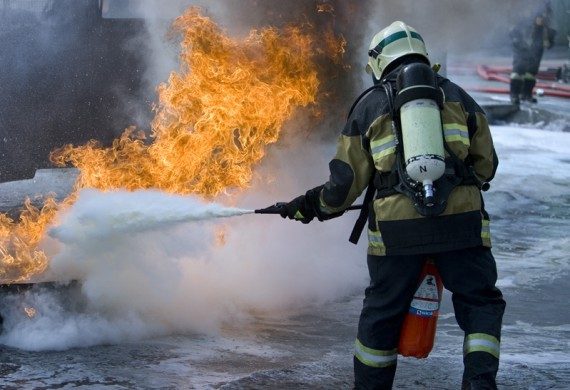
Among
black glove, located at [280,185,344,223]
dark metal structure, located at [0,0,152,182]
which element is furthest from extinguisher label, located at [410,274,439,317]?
dark metal structure, located at [0,0,152,182]

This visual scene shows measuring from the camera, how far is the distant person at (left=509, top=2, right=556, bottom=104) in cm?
1734

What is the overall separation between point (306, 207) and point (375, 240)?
0.37 m

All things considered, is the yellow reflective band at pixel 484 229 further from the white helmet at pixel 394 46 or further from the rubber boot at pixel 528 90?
the rubber boot at pixel 528 90

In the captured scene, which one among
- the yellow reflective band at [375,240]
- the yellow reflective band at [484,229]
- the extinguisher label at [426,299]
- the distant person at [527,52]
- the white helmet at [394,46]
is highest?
the distant person at [527,52]

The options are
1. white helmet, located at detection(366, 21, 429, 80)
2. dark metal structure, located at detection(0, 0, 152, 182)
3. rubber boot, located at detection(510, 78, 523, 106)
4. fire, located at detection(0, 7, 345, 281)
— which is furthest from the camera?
rubber boot, located at detection(510, 78, 523, 106)

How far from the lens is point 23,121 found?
7516 mm

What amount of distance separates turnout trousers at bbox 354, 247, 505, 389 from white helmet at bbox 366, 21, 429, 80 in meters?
0.80

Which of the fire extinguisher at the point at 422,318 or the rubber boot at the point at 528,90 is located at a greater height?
the rubber boot at the point at 528,90

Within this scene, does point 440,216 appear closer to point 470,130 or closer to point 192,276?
point 470,130

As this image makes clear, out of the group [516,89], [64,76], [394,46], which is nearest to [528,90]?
[516,89]

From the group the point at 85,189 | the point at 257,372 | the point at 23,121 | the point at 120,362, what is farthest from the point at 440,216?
the point at 23,121

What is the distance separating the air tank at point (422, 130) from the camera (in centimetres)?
369

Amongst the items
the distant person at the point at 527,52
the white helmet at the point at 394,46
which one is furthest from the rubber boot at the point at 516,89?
the white helmet at the point at 394,46

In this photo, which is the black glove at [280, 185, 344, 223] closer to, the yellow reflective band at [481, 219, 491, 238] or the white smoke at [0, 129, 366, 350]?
the white smoke at [0, 129, 366, 350]
